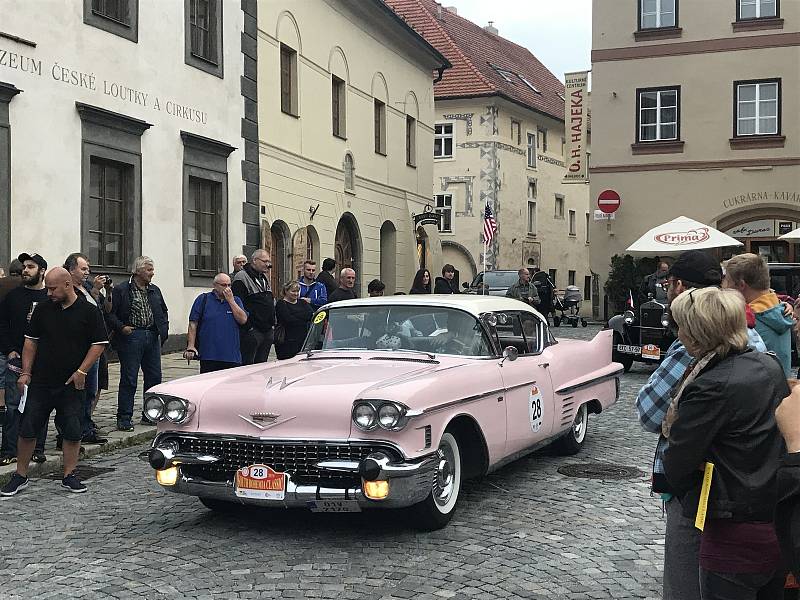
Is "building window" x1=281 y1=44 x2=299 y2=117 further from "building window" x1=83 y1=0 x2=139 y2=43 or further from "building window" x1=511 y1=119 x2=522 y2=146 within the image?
"building window" x1=511 y1=119 x2=522 y2=146

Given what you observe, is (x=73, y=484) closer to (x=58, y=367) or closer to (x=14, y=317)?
(x=58, y=367)

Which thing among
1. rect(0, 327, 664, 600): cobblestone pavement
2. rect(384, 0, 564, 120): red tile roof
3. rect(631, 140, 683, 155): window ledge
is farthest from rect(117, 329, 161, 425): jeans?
rect(384, 0, 564, 120): red tile roof

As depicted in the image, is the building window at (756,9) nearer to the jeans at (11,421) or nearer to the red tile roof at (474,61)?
the red tile roof at (474,61)

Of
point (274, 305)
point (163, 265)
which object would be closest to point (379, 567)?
point (274, 305)

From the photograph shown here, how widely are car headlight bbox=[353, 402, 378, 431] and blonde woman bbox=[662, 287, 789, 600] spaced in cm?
261

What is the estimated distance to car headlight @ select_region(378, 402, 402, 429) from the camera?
5676mm

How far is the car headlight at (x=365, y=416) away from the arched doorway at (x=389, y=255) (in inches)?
883

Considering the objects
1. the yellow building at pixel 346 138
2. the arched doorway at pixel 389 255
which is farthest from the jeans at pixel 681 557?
the arched doorway at pixel 389 255

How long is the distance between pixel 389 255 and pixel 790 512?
25.5 m

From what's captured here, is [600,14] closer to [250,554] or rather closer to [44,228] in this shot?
[44,228]

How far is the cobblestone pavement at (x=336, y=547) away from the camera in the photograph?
502cm

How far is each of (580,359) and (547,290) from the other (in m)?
14.6

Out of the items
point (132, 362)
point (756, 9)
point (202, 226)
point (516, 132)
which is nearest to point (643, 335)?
point (132, 362)

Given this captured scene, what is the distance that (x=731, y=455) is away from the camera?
126 inches
